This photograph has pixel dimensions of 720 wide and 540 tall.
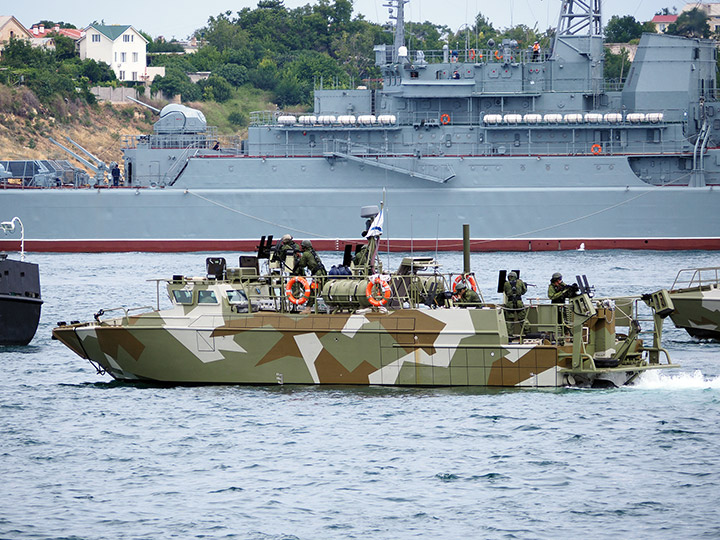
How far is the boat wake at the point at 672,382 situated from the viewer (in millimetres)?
21172

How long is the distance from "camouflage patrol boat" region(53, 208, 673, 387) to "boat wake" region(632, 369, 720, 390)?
0.23 m

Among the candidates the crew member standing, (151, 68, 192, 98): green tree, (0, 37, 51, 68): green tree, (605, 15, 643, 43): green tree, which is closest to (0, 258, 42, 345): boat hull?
the crew member standing

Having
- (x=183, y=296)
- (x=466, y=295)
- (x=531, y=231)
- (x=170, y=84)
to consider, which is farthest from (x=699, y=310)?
(x=170, y=84)

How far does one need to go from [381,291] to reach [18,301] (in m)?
10.7

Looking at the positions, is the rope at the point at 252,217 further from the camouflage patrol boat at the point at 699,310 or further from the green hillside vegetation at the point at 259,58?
the green hillside vegetation at the point at 259,58

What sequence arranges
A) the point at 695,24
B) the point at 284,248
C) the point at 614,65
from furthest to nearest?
the point at 614,65 < the point at 695,24 < the point at 284,248

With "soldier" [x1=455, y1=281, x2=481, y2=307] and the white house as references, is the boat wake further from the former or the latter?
the white house

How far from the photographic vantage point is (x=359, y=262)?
867 inches

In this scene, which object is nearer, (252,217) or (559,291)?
(559,291)

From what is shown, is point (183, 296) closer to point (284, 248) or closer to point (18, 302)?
point (284, 248)

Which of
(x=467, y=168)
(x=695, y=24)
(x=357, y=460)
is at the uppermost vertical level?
(x=695, y=24)

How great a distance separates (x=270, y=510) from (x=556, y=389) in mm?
7075

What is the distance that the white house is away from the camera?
111 metres

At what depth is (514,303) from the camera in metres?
21.5
